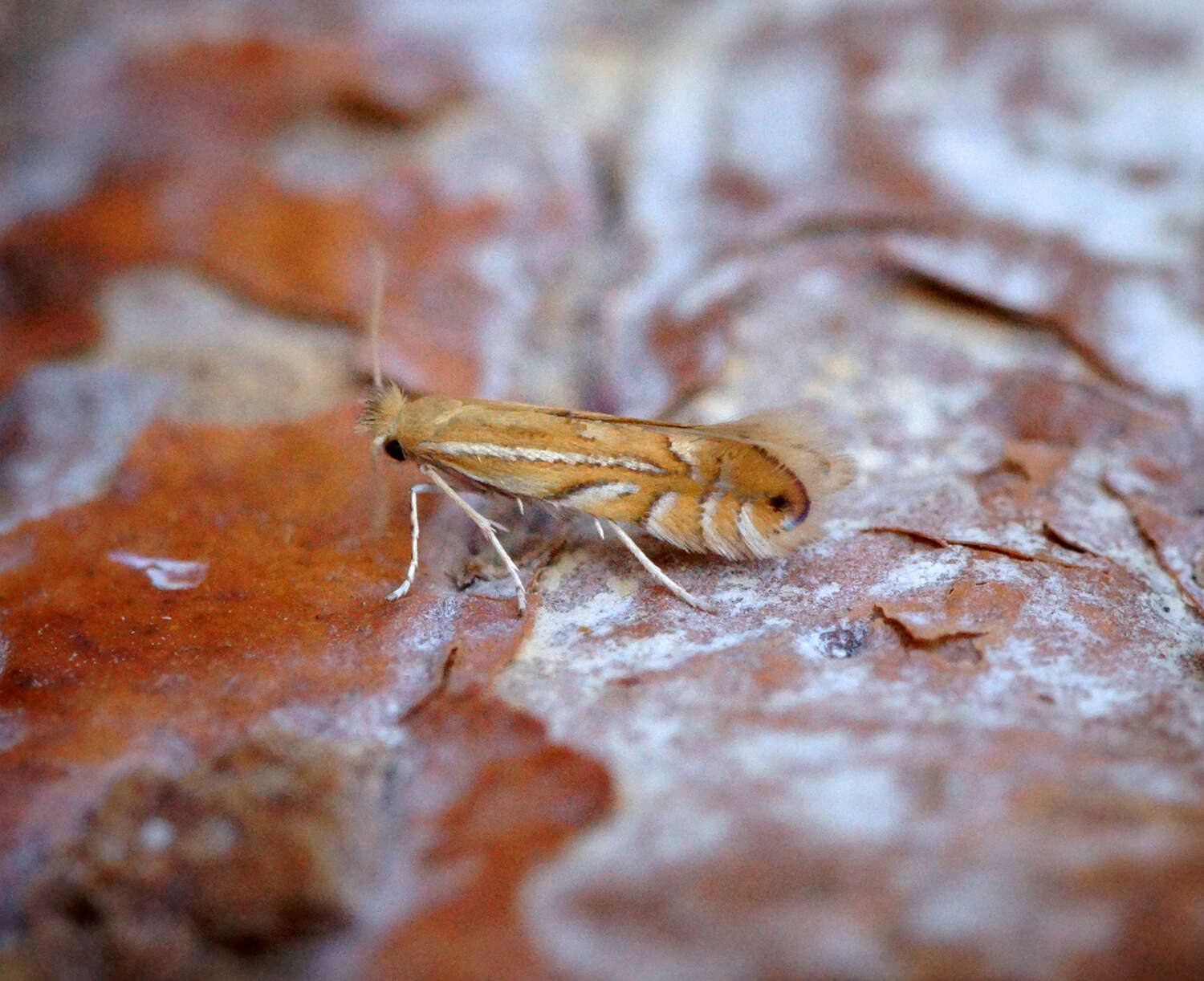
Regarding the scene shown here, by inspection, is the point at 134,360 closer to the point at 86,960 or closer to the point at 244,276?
the point at 244,276

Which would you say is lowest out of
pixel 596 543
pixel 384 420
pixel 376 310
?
pixel 596 543

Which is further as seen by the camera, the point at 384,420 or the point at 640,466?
the point at 384,420

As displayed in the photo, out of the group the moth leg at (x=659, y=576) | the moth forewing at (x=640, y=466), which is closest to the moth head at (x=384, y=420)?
the moth forewing at (x=640, y=466)

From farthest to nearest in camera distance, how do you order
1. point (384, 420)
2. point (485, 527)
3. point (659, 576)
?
point (384, 420)
point (485, 527)
point (659, 576)

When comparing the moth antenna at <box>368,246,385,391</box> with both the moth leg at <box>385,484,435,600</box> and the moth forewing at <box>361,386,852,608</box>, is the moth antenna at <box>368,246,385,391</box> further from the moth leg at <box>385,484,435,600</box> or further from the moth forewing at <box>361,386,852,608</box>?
the moth leg at <box>385,484,435,600</box>

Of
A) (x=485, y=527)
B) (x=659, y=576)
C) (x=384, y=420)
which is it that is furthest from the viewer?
(x=384, y=420)

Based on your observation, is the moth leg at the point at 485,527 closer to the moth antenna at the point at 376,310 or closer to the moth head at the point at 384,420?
the moth head at the point at 384,420

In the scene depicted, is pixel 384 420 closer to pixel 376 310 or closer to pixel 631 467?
pixel 376 310

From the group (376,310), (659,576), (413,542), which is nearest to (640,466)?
(659,576)
